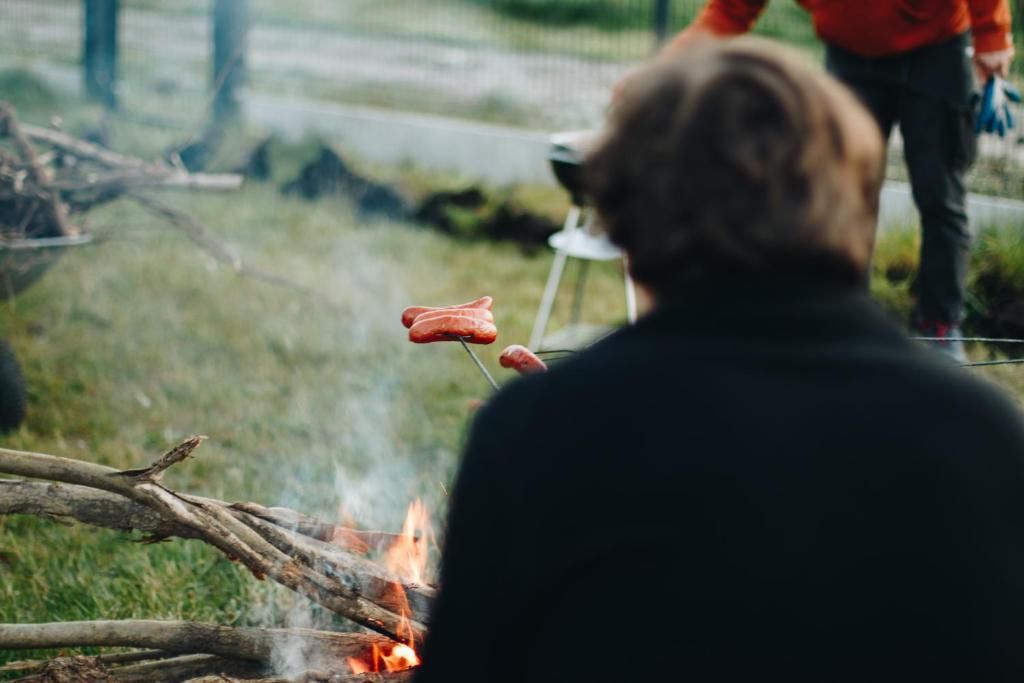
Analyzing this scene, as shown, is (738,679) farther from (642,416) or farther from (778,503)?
(642,416)

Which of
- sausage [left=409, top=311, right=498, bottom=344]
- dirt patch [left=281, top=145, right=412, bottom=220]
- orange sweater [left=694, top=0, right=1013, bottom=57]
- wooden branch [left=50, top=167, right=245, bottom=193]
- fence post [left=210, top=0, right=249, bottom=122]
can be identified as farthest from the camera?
fence post [left=210, top=0, right=249, bottom=122]

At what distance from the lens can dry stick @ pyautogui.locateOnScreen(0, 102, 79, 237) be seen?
17.7ft

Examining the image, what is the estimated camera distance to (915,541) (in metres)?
1.34

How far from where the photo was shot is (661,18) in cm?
907

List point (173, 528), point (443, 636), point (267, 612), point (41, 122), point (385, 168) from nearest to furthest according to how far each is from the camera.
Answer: point (443, 636)
point (173, 528)
point (267, 612)
point (385, 168)
point (41, 122)

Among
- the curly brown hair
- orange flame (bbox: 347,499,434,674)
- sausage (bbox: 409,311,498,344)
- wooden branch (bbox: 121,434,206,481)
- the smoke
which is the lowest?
the smoke

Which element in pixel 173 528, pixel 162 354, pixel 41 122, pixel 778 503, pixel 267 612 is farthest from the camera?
pixel 41 122

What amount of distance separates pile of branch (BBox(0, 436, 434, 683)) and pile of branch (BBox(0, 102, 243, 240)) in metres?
2.92

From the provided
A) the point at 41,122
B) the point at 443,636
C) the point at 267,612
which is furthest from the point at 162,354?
the point at 41,122

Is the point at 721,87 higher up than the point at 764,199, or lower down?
higher up

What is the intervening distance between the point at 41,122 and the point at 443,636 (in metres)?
10.6

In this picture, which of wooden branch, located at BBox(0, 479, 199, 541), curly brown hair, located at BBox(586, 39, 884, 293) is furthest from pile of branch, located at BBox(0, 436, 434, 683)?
curly brown hair, located at BBox(586, 39, 884, 293)

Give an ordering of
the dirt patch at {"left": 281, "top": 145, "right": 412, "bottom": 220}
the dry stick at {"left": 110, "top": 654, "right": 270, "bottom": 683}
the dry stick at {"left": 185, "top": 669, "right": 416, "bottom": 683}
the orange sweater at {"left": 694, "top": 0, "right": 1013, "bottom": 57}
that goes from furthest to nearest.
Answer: the dirt patch at {"left": 281, "top": 145, "right": 412, "bottom": 220}, the orange sweater at {"left": 694, "top": 0, "right": 1013, "bottom": 57}, the dry stick at {"left": 110, "top": 654, "right": 270, "bottom": 683}, the dry stick at {"left": 185, "top": 669, "right": 416, "bottom": 683}

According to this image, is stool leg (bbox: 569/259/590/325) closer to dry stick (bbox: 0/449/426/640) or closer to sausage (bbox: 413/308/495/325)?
sausage (bbox: 413/308/495/325)
